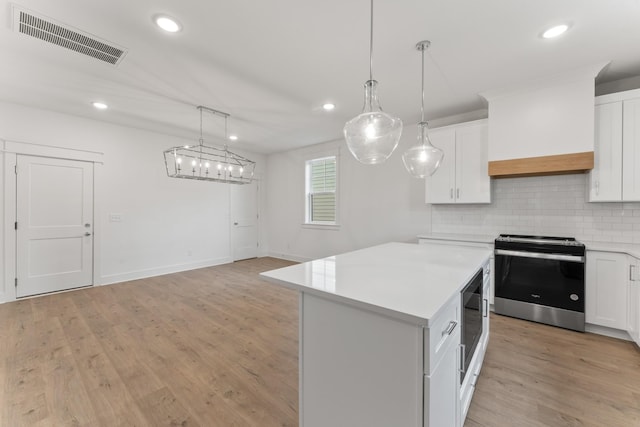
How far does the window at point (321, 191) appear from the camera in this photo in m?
5.91

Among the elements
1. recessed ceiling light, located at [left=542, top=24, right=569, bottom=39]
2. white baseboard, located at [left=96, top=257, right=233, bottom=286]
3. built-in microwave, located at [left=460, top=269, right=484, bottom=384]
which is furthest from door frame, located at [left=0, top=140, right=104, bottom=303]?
recessed ceiling light, located at [left=542, top=24, right=569, bottom=39]

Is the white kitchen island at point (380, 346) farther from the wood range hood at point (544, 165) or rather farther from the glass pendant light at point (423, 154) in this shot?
the wood range hood at point (544, 165)

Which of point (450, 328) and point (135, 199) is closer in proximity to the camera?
point (450, 328)

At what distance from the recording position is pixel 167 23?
2.11 meters

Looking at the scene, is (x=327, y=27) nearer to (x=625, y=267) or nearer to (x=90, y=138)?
(x=625, y=267)

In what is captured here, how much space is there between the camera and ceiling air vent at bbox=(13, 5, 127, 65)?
2074 mm

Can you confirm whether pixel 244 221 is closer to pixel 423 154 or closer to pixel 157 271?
pixel 157 271

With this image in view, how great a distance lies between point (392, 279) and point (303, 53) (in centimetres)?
221

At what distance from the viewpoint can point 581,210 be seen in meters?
3.18

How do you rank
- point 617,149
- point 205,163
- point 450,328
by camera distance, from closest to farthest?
point 450,328, point 617,149, point 205,163

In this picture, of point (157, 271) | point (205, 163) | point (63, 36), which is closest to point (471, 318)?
point (63, 36)

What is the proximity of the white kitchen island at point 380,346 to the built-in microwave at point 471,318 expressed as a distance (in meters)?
0.10

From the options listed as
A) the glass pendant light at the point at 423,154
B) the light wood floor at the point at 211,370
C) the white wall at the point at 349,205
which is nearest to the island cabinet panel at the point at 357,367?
the light wood floor at the point at 211,370

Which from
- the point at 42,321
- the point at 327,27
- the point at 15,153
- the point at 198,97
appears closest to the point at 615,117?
the point at 327,27
